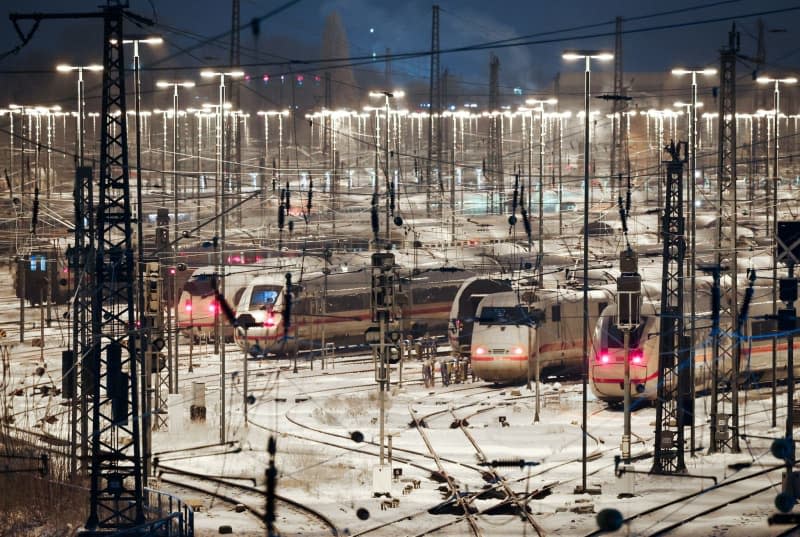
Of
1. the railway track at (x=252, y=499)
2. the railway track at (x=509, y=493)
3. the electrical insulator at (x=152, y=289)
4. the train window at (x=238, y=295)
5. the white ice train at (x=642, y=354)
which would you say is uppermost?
the electrical insulator at (x=152, y=289)

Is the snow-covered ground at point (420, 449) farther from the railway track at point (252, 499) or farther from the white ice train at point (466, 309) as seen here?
the white ice train at point (466, 309)

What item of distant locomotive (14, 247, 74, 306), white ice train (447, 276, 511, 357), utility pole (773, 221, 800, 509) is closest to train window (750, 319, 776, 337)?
utility pole (773, 221, 800, 509)

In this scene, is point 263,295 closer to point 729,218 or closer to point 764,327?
point 764,327

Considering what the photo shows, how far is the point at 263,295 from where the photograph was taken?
150ft

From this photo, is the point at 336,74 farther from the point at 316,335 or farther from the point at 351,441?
the point at 351,441

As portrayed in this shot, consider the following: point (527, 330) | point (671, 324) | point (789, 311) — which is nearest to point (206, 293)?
point (527, 330)

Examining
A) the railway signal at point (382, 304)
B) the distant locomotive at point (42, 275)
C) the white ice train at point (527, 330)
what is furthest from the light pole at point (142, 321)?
A: the distant locomotive at point (42, 275)

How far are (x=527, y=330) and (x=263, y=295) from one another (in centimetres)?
1052

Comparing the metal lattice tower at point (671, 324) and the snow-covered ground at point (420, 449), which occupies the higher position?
the metal lattice tower at point (671, 324)

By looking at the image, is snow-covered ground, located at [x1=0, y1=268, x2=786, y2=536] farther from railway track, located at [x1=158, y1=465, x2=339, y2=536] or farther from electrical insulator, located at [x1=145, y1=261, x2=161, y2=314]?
electrical insulator, located at [x1=145, y1=261, x2=161, y2=314]

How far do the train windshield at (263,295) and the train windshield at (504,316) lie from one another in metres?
8.75

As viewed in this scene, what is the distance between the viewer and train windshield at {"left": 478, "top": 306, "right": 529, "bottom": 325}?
128 ft

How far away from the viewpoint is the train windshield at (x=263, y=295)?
4562 cm

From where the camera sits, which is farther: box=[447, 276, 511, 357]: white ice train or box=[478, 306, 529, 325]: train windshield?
box=[447, 276, 511, 357]: white ice train
